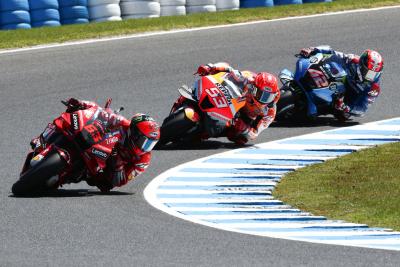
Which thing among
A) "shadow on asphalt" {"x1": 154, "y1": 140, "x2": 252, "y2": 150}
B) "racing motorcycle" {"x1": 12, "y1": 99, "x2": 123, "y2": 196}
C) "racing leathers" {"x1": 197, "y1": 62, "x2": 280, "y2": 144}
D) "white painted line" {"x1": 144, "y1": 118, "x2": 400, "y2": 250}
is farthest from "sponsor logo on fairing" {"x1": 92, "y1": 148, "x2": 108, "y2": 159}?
"racing leathers" {"x1": 197, "y1": 62, "x2": 280, "y2": 144}

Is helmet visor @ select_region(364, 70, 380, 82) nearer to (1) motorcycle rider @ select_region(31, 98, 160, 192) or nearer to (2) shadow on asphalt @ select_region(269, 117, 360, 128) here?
(2) shadow on asphalt @ select_region(269, 117, 360, 128)

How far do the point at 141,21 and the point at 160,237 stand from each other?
1407 centimetres

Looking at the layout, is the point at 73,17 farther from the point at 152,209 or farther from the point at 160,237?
the point at 160,237

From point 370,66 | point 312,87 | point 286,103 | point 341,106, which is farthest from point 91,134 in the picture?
point 370,66

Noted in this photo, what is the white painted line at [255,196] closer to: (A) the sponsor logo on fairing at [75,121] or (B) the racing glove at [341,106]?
(B) the racing glove at [341,106]

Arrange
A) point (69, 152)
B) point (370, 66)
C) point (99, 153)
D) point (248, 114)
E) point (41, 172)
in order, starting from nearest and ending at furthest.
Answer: point (41, 172) < point (69, 152) < point (99, 153) < point (248, 114) < point (370, 66)

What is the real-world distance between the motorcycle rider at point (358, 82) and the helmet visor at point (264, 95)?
2.32 meters

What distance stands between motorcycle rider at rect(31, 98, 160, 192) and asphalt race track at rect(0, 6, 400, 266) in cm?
20

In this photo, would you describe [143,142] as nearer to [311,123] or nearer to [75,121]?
[75,121]

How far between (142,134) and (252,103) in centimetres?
383

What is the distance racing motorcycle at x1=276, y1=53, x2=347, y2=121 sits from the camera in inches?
747

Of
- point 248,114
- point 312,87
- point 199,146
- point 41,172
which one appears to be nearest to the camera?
point 41,172

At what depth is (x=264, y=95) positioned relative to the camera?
55.8 ft

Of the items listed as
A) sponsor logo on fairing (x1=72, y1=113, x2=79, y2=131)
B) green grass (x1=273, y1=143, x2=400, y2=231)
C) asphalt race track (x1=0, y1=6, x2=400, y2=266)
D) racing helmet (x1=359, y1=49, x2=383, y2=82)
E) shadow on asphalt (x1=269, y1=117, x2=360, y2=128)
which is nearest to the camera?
asphalt race track (x1=0, y1=6, x2=400, y2=266)
